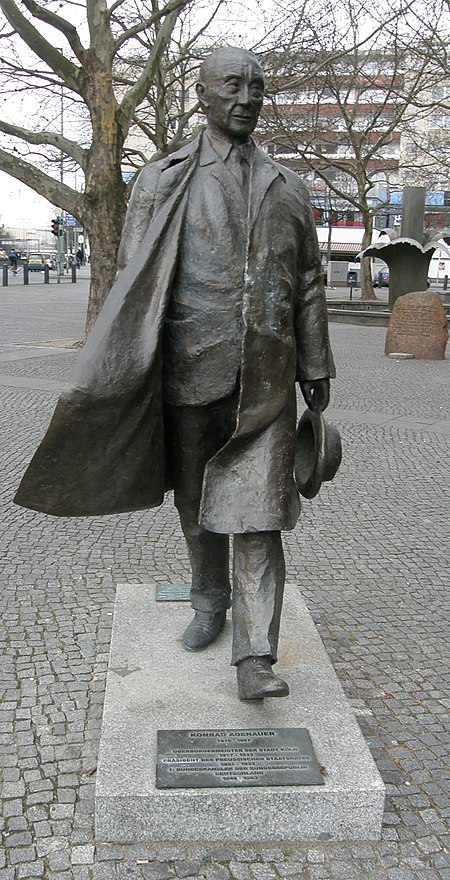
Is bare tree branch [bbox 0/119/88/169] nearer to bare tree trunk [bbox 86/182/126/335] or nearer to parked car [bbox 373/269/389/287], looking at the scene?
bare tree trunk [bbox 86/182/126/335]

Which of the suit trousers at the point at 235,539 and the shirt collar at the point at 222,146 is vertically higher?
the shirt collar at the point at 222,146

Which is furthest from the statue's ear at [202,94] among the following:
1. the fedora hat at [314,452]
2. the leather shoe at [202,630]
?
the leather shoe at [202,630]

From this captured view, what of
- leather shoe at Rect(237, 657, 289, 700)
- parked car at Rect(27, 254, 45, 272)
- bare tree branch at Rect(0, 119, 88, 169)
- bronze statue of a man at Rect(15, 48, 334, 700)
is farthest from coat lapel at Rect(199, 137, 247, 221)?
parked car at Rect(27, 254, 45, 272)

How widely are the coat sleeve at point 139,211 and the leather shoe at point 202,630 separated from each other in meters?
1.43

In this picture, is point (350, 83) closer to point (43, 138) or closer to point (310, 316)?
point (43, 138)

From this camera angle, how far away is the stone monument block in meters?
14.7

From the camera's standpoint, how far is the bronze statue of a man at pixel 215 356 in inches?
108

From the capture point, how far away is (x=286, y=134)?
21.3 metres

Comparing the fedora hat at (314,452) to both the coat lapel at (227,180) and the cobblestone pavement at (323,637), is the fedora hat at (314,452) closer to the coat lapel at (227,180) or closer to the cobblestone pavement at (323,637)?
the coat lapel at (227,180)

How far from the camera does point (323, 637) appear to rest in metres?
4.14

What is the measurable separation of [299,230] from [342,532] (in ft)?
10.1

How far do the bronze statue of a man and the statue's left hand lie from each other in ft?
0.59

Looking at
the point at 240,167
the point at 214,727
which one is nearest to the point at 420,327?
the point at 240,167

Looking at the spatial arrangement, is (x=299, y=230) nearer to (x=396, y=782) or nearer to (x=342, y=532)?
(x=396, y=782)
